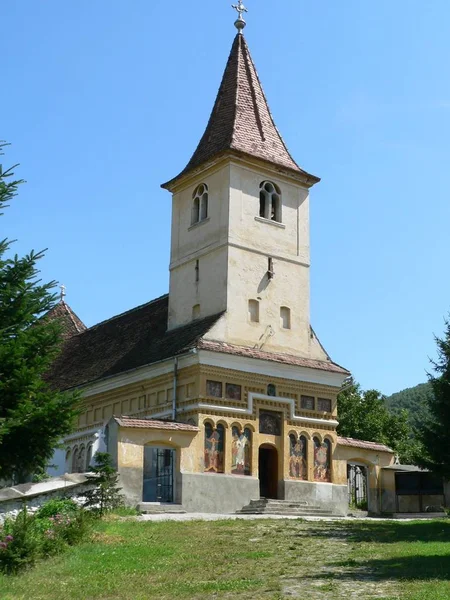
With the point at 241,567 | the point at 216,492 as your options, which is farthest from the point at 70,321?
the point at 241,567

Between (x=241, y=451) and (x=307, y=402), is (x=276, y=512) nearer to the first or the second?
(x=241, y=451)

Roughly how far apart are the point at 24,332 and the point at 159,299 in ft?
71.4

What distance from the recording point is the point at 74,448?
38.4 m

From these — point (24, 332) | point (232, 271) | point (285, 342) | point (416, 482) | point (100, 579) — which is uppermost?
point (232, 271)

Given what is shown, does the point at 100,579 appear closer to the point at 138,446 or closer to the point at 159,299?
the point at 138,446

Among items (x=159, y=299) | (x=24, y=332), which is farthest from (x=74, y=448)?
(x=24, y=332)

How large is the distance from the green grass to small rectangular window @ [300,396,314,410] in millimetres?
12864

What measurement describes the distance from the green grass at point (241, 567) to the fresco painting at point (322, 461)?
1256 centimetres

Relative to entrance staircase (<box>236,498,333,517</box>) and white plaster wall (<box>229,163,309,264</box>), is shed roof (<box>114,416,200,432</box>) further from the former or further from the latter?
white plaster wall (<box>229,163,309,264</box>)

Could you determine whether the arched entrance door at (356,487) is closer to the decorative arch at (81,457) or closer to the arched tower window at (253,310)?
the arched tower window at (253,310)

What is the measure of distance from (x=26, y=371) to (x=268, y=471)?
16.8 meters

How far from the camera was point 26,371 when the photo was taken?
61.4ft

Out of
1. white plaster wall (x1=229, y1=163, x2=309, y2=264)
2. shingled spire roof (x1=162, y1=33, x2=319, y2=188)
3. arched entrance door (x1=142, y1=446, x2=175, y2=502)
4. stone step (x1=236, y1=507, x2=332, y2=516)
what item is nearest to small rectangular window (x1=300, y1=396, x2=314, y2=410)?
stone step (x1=236, y1=507, x2=332, y2=516)

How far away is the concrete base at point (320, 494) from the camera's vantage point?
32.8 meters
